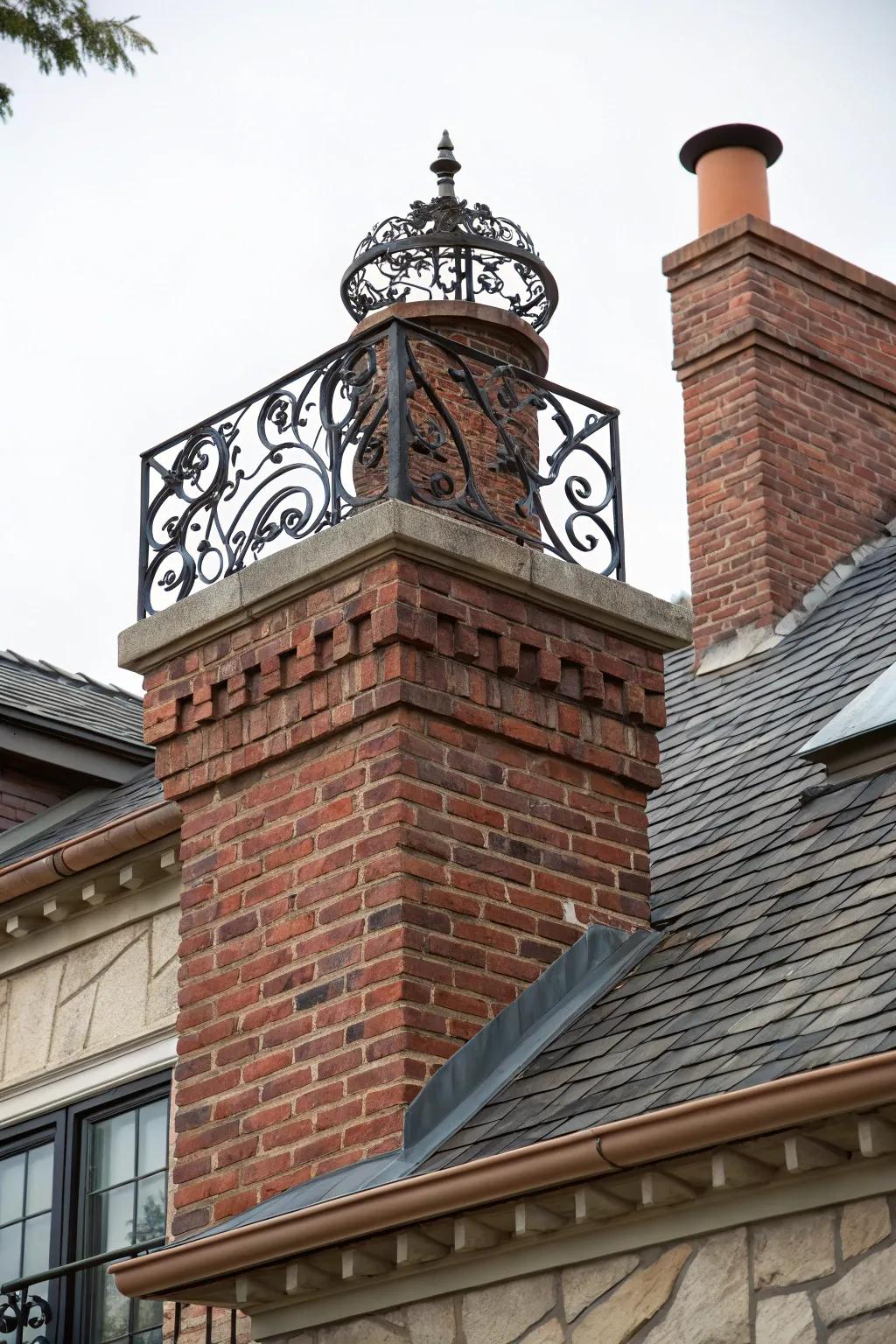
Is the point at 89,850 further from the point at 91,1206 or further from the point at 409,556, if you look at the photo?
the point at 409,556

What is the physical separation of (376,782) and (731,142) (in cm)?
774

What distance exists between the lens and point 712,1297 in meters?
6.17

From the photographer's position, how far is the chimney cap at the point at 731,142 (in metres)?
14.3

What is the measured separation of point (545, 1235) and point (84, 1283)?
370 cm

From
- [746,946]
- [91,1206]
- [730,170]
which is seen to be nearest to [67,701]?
[91,1206]

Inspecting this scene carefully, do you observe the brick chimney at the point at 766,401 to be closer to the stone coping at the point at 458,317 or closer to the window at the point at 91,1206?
the stone coping at the point at 458,317

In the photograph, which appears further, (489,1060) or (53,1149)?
(53,1149)

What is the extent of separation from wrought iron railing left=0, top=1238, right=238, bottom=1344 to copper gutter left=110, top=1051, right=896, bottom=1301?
111cm

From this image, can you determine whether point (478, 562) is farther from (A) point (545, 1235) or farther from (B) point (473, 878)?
(A) point (545, 1235)

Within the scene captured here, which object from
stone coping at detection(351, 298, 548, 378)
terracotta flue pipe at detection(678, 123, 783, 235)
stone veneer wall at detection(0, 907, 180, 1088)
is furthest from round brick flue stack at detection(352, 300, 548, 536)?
stone veneer wall at detection(0, 907, 180, 1088)

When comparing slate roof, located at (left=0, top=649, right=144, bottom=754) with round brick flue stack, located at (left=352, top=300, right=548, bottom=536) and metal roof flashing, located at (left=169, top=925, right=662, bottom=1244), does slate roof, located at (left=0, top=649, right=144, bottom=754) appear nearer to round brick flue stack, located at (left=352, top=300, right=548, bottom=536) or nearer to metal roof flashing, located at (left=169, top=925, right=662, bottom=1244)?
round brick flue stack, located at (left=352, top=300, right=548, bottom=536)

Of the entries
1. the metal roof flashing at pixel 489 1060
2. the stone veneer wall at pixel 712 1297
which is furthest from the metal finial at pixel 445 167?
the stone veneer wall at pixel 712 1297

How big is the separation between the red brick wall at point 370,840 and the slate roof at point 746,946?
0.36 metres

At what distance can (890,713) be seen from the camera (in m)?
8.00
